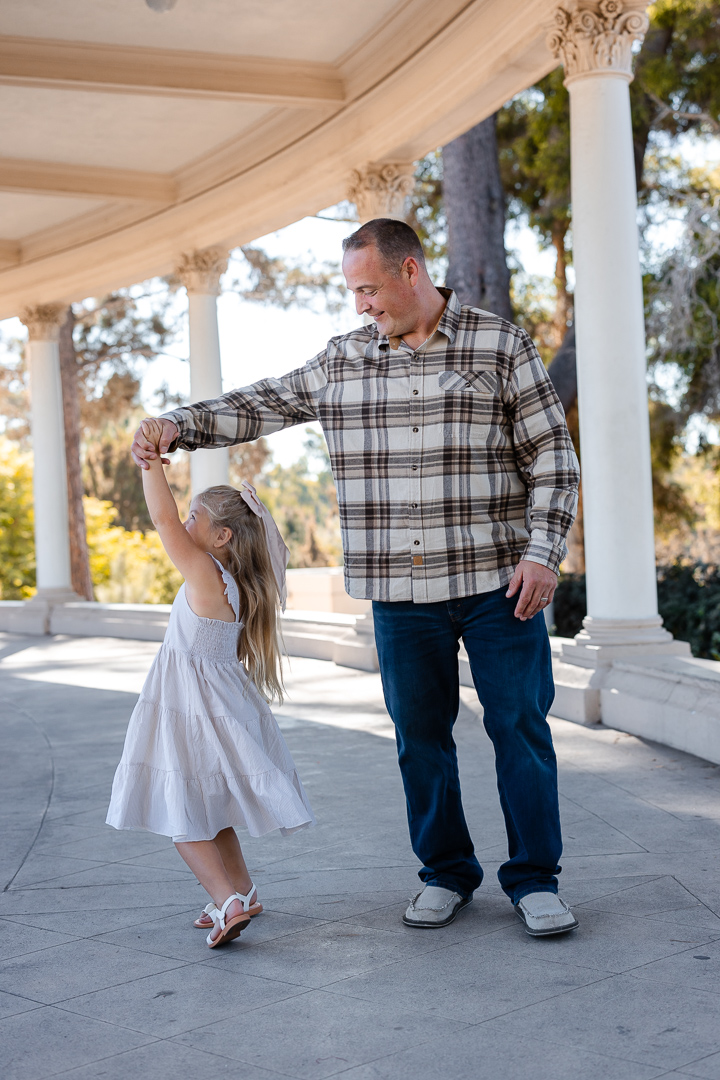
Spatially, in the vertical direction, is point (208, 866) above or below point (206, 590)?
below

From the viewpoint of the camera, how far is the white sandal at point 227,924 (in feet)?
13.1

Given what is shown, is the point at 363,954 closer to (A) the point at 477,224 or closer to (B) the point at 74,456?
(A) the point at 477,224

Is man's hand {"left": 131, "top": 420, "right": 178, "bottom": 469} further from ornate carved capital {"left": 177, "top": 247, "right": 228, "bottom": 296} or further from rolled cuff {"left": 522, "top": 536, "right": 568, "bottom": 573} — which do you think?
ornate carved capital {"left": 177, "top": 247, "right": 228, "bottom": 296}

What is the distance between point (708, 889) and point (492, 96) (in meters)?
7.73

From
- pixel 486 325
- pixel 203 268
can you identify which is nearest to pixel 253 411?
pixel 486 325

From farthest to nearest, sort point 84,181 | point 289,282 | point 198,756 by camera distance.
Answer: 1. point 289,282
2. point 84,181
3. point 198,756

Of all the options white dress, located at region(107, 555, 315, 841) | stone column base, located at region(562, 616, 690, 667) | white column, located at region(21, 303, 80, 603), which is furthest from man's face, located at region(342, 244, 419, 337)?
white column, located at region(21, 303, 80, 603)

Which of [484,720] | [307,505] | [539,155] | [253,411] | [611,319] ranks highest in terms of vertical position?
[539,155]

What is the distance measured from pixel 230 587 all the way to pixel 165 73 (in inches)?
319

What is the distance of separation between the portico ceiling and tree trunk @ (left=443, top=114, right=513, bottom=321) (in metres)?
2.15

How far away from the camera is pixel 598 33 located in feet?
27.5

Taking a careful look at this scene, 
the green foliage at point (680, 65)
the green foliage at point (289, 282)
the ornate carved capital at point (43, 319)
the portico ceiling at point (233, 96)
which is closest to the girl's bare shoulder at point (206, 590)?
the portico ceiling at point (233, 96)

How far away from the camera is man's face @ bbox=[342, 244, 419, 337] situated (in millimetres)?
4109

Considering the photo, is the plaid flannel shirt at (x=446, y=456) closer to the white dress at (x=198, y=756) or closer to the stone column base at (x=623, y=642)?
the white dress at (x=198, y=756)
